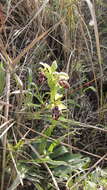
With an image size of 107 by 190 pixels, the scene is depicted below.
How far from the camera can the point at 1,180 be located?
3.50 ft

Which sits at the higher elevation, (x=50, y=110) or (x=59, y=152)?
(x=50, y=110)

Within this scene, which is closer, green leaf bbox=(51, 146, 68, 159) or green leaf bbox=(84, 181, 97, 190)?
green leaf bbox=(84, 181, 97, 190)

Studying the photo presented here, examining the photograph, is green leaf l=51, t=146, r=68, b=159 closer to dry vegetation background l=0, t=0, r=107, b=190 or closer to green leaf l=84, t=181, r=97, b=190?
dry vegetation background l=0, t=0, r=107, b=190

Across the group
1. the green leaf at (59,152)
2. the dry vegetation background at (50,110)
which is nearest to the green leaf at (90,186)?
the dry vegetation background at (50,110)

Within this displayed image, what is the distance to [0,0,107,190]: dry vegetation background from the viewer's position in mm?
1084

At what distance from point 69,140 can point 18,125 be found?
19cm

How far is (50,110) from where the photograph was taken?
1143mm

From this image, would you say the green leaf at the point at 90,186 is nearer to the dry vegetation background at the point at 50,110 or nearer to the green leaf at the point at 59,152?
the dry vegetation background at the point at 50,110

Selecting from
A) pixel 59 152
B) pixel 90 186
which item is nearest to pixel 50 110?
pixel 59 152

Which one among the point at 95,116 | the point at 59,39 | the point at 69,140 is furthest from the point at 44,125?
the point at 59,39

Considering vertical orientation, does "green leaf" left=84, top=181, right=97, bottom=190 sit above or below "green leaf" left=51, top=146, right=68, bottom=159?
below

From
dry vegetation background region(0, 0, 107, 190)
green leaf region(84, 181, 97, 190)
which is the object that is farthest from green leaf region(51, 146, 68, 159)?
green leaf region(84, 181, 97, 190)

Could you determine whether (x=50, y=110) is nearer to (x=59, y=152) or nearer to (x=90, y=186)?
(x=59, y=152)

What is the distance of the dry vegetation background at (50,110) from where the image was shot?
1084mm
